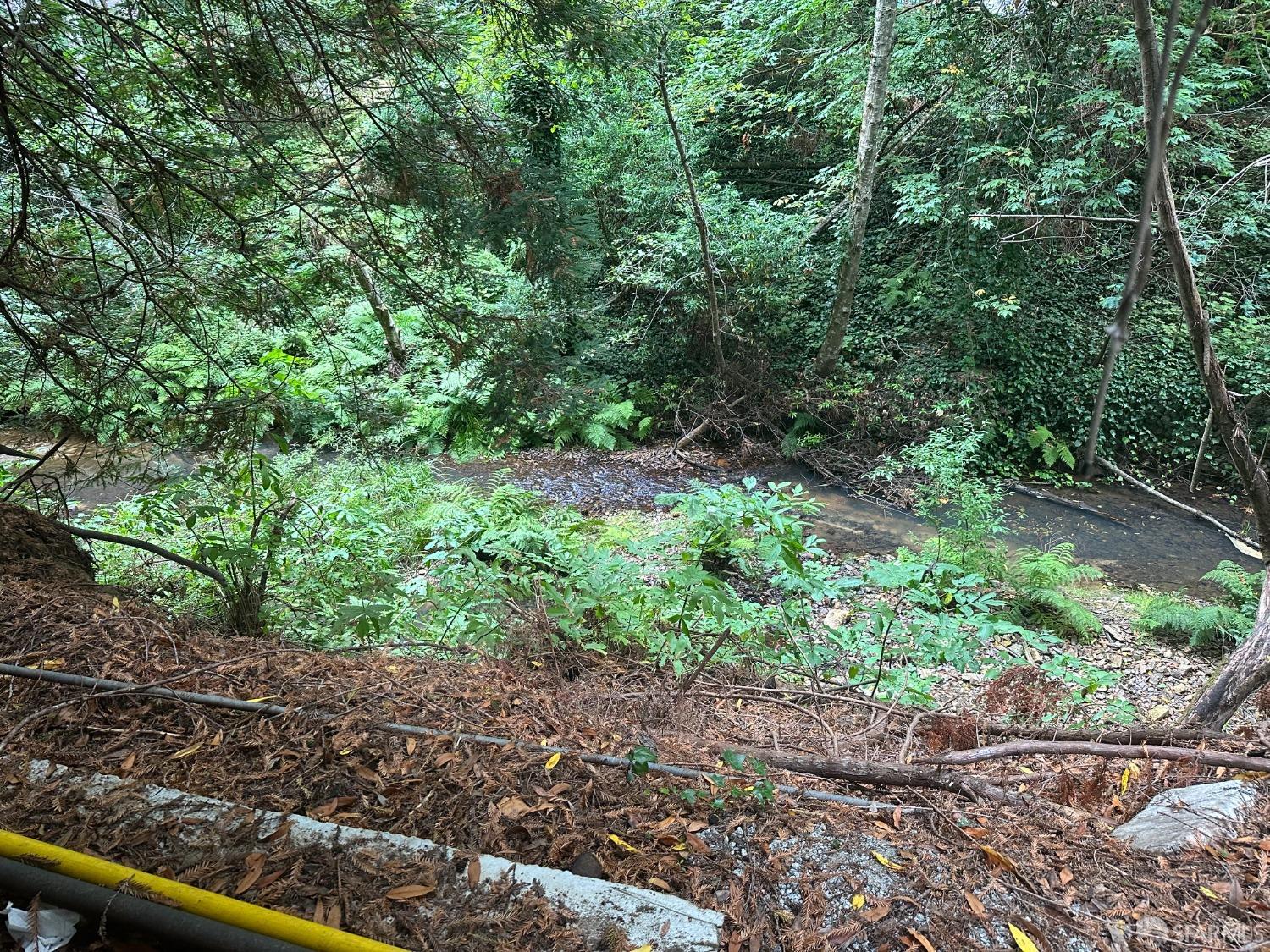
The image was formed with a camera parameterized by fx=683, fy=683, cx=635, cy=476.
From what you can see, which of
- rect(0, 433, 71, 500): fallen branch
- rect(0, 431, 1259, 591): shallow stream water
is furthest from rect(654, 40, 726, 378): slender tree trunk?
rect(0, 433, 71, 500): fallen branch

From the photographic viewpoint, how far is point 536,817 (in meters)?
1.77

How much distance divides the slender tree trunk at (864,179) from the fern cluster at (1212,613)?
5435 mm

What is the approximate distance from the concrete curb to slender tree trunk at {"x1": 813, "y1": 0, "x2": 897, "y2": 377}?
9615mm

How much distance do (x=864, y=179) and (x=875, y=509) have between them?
4.51 meters

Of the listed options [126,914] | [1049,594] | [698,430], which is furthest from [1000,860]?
[698,430]

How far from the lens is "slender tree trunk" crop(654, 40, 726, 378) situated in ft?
27.8

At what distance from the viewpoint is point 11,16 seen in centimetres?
219

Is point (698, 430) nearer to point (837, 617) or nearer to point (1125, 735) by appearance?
point (837, 617)

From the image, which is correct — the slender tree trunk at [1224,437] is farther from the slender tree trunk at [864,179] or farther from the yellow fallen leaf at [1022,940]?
the slender tree trunk at [864,179]

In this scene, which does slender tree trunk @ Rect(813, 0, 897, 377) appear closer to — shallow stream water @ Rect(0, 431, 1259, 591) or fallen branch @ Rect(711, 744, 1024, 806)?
shallow stream water @ Rect(0, 431, 1259, 591)

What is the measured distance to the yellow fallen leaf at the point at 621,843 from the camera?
1693 mm

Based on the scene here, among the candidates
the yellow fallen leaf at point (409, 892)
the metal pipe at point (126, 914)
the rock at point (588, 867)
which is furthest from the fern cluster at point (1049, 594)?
the metal pipe at point (126, 914)

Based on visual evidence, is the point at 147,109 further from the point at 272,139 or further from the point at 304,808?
the point at 304,808

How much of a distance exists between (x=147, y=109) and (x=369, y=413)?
1605mm
